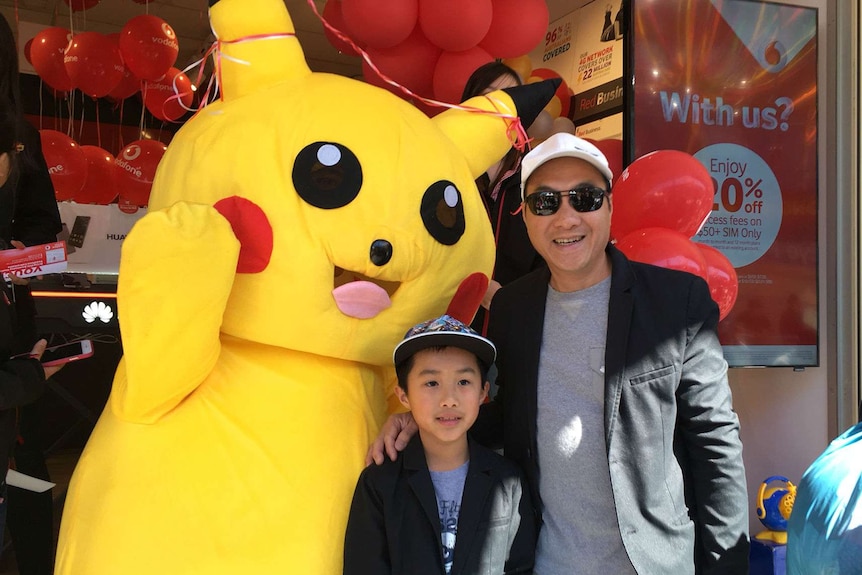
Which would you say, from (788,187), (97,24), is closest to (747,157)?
(788,187)

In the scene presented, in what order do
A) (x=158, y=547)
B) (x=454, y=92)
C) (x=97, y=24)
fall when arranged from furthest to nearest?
1. (x=97, y=24)
2. (x=454, y=92)
3. (x=158, y=547)

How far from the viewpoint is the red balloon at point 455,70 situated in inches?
143

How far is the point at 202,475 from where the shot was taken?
1675 mm

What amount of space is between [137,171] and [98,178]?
1.39 feet

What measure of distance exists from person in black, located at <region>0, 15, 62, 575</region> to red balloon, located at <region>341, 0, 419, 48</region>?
4.91 ft

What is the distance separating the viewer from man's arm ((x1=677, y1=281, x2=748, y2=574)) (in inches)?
65.7

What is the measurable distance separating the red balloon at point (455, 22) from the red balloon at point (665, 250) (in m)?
1.38

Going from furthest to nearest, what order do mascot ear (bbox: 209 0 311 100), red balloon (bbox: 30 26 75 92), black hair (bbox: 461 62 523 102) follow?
red balloon (bbox: 30 26 75 92)
black hair (bbox: 461 62 523 102)
mascot ear (bbox: 209 0 311 100)

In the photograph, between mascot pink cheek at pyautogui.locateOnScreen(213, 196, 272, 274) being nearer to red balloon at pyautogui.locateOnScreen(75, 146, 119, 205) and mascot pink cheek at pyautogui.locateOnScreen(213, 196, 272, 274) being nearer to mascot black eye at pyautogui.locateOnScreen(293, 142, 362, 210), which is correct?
mascot black eye at pyautogui.locateOnScreen(293, 142, 362, 210)

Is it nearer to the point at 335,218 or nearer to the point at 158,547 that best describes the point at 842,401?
the point at 335,218

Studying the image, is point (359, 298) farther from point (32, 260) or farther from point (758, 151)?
point (758, 151)

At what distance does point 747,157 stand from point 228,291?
10.1ft

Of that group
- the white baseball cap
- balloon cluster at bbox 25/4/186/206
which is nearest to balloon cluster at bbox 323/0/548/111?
the white baseball cap

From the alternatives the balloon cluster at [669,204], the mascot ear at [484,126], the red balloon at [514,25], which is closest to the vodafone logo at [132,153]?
the red balloon at [514,25]
